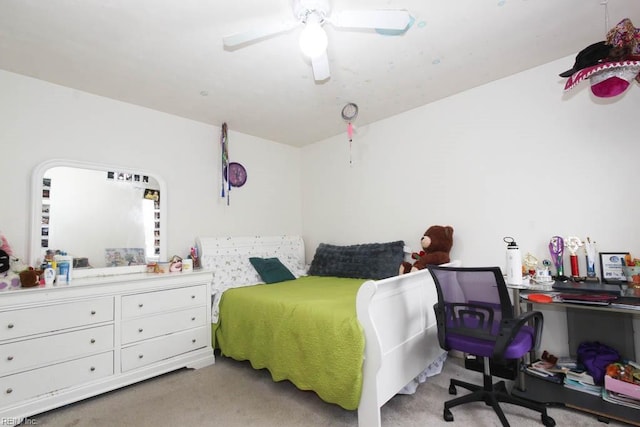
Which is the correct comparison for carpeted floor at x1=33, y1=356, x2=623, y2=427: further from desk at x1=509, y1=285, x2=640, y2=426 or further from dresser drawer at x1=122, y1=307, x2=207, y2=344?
dresser drawer at x1=122, y1=307, x2=207, y2=344

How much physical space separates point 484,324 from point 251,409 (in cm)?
158

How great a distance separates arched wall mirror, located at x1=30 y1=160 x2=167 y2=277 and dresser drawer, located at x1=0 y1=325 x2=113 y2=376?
0.58 metres

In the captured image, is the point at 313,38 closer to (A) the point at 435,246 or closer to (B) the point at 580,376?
(A) the point at 435,246

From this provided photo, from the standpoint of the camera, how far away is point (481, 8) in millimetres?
1799

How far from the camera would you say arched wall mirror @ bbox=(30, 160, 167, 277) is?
8.00ft

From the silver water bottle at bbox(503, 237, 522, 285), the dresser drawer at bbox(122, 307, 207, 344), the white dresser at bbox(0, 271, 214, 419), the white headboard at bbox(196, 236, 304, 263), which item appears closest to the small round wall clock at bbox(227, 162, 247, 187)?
the white headboard at bbox(196, 236, 304, 263)

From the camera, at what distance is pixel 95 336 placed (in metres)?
2.23

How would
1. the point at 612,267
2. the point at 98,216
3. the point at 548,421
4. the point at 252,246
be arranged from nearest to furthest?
the point at 548,421, the point at 612,267, the point at 98,216, the point at 252,246

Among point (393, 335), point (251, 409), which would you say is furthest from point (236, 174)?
point (393, 335)

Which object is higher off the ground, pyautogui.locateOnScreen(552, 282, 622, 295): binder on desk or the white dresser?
pyautogui.locateOnScreen(552, 282, 622, 295): binder on desk

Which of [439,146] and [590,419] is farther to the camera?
[439,146]

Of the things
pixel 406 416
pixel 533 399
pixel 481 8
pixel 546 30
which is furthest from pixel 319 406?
pixel 546 30

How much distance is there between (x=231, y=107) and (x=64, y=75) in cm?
130

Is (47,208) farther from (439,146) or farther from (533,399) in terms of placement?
(533,399)
